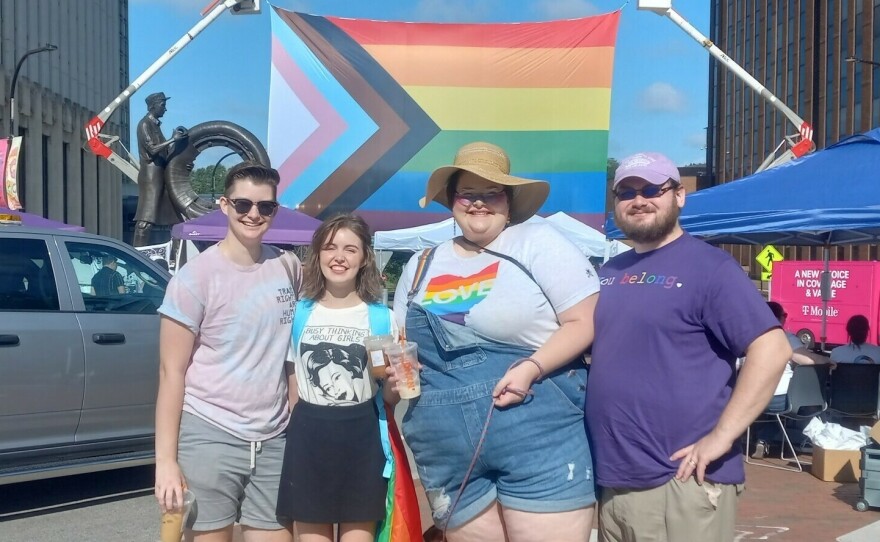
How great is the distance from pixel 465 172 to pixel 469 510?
108 cm

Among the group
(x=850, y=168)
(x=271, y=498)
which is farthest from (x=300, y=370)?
(x=850, y=168)

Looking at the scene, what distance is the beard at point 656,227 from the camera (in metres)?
2.69

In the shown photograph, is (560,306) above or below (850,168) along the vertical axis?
below

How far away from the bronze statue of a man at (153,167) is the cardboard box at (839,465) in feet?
43.3

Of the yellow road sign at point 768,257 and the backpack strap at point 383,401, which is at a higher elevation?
the yellow road sign at point 768,257

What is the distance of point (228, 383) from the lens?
2.98 meters

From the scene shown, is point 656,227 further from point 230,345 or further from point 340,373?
point 230,345

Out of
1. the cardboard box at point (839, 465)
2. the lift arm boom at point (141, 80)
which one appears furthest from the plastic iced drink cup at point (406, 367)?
the lift arm boom at point (141, 80)

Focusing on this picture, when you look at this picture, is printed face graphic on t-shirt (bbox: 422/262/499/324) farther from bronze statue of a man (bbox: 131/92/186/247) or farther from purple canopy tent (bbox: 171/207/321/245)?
bronze statue of a man (bbox: 131/92/186/247)

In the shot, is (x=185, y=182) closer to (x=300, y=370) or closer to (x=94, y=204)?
(x=300, y=370)

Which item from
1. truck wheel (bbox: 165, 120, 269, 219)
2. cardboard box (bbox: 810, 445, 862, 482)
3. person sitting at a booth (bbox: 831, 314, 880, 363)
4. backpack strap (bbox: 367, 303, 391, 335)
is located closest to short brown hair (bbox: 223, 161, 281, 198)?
backpack strap (bbox: 367, 303, 391, 335)

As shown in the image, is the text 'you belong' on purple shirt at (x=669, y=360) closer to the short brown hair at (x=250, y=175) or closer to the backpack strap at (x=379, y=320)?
the backpack strap at (x=379, y=320)

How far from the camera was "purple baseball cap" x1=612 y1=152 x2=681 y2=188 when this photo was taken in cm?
266

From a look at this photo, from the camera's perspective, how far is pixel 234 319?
9.80ft
